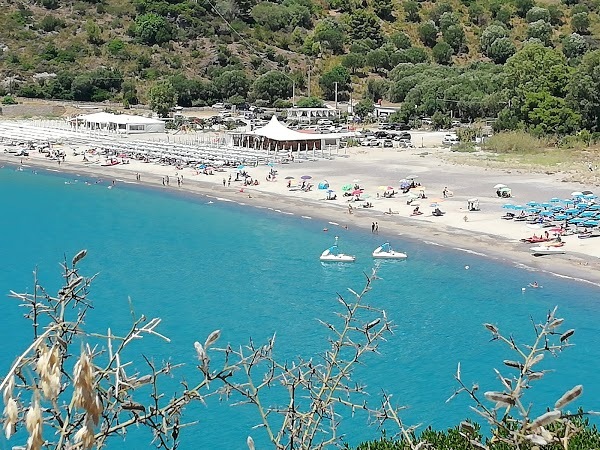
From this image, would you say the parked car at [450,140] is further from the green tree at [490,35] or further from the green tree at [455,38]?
the green tree at [455,38]

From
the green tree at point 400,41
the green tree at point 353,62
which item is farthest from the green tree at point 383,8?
the green tree at point 353,62

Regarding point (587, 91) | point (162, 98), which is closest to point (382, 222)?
point (587, 91)

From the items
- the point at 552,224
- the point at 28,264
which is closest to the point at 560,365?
the point at 552,224

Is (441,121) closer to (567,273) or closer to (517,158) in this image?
(517,158)

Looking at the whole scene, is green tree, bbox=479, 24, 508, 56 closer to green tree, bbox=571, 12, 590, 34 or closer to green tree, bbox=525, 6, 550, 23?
green tree, bbox=525, 6, 550, 23

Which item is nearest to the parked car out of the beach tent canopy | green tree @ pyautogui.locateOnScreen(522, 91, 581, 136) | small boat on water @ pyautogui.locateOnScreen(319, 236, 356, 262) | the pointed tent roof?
green tree @ pyautogui.locateOnScreen(522, 91, 581, 136)

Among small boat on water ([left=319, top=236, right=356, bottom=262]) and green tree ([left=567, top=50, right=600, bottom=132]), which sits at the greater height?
green tree ([left=567, top=50, right=600, bottom=132])

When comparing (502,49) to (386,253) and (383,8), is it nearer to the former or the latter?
(383,8)
